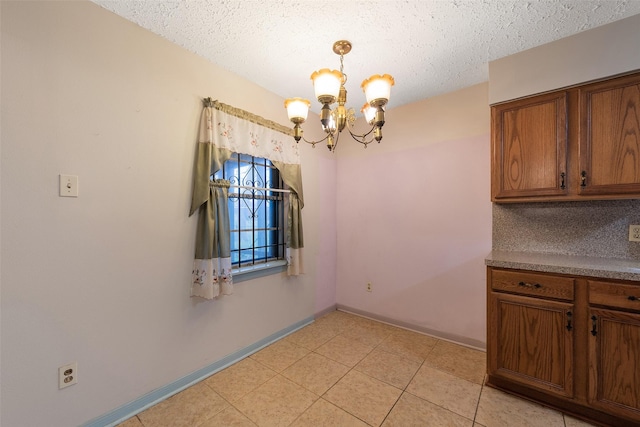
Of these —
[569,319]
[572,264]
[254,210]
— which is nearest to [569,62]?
[572,264]

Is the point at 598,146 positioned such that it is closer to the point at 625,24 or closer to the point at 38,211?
the point at 625,24

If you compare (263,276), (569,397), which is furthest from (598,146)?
(263,276)

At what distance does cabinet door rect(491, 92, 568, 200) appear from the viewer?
1805mm

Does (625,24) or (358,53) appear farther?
(358,53)

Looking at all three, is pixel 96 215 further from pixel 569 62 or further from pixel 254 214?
pixel 569 62

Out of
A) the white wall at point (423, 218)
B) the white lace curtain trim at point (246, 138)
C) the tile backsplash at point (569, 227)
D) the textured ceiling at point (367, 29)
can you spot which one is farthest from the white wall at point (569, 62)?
the white lace curtain trim at point (246, 138)

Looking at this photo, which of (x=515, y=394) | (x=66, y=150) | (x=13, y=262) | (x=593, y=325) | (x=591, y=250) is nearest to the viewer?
(x=13, y=262)

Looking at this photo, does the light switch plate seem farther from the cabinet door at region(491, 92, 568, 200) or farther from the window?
the cabinet door at region(491, 92, 568, 200)

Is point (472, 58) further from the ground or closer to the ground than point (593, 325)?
further from the ground

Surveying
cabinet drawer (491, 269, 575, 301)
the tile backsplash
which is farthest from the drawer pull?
the tile backsplash

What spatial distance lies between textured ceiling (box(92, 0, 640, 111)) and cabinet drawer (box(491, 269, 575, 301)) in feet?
5.36

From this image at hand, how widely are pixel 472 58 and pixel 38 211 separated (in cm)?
299

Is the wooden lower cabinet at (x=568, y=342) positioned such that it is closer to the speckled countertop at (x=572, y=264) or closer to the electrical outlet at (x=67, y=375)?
the speckled countertop at (x=572, y=264)

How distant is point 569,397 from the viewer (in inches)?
61.2
